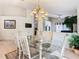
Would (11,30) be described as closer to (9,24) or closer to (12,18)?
(9,24)

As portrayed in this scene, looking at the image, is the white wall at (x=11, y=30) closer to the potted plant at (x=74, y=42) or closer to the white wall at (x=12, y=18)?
the white wall at (x=12, y=18)

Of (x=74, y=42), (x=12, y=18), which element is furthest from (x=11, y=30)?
(x=74, y=42)

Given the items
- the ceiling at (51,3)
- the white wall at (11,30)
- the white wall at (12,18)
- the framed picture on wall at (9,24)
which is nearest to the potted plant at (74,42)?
the ceiling at (51,3)

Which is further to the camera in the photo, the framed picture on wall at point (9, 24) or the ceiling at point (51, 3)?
the framed picture on wall at point (9, 24)

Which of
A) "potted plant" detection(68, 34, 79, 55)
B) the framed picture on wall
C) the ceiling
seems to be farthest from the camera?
the framed picture on wall

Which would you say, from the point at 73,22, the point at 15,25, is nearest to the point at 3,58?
the point at 15,25

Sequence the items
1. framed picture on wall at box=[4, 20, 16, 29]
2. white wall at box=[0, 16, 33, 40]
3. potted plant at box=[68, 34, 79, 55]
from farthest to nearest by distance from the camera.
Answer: framed picture on wall at box=[4, 20, 16, 29] < white wall at box=[0, 16, 33, 40] < potted plant at box=[68, 34, 79, 55]

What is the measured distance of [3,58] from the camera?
3646mm

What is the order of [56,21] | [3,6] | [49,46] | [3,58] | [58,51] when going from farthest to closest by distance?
[56,21] → [3,6] → [3,58] → [49,46] → [58,51]

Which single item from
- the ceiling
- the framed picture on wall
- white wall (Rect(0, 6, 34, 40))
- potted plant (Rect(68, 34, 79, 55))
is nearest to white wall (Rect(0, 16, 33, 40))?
white wall (Rect(0, 6, 34, 40))

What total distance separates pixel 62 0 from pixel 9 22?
15.6ft

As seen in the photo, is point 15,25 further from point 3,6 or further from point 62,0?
point 62,0

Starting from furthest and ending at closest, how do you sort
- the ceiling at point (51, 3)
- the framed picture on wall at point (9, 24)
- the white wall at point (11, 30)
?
the framed picture on wall at point (9, 24) < the white wall at point (11, 30) < the ceiling at point (51, 3)

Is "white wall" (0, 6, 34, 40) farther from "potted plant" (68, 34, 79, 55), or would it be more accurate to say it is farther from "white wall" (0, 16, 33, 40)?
"potted plant" (68, 34, 79, 55)
